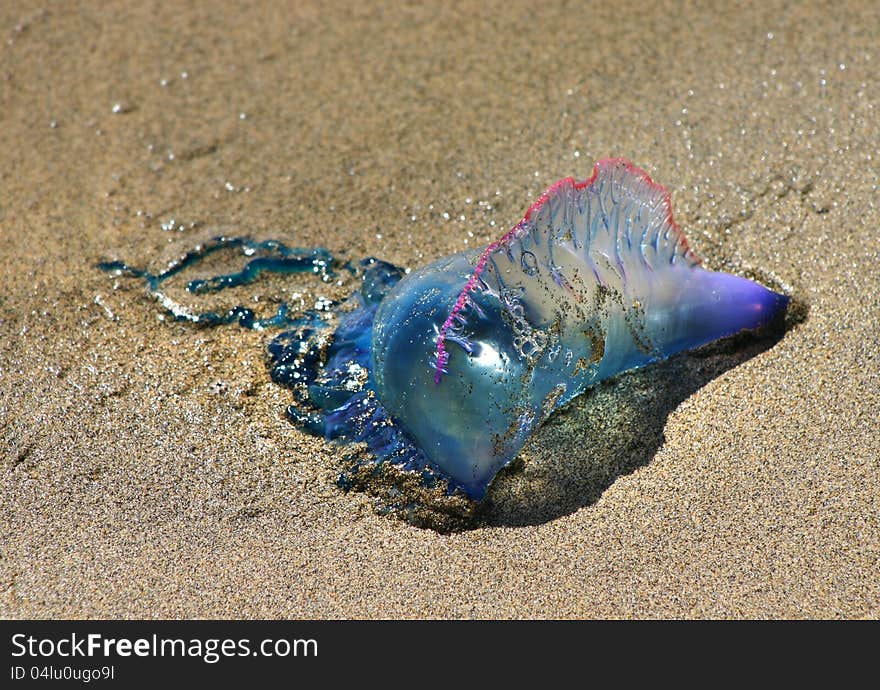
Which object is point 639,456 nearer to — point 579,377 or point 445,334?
point 579,377

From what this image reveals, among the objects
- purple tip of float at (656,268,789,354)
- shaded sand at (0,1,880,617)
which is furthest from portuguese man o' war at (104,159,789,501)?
shaded sand at (0,1,880,617)

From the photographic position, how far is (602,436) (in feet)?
9.11

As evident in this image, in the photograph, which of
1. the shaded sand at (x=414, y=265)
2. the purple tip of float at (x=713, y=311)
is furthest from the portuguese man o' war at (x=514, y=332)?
the shaded sand at (x=414, y=265)

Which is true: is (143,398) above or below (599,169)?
below

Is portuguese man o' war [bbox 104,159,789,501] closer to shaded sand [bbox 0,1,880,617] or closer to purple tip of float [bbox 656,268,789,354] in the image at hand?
purple tip of float [bbox 656,268,789,354]

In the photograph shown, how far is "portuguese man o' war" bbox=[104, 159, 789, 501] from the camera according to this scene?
254 cm

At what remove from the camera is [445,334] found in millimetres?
2500

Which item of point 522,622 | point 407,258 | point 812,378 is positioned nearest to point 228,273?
point 407,258

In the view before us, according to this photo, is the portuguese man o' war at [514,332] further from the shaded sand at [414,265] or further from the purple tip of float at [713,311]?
the shaded sand at [414,265]

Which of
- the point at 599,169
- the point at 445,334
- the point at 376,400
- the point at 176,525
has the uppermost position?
the point at 599,169

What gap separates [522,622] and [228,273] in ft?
5.33

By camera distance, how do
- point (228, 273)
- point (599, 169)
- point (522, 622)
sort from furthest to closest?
point (228, 273) < point (599, 169) < point (522, 622)

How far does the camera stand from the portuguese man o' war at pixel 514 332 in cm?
254

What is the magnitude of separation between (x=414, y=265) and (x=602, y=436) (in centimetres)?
94
